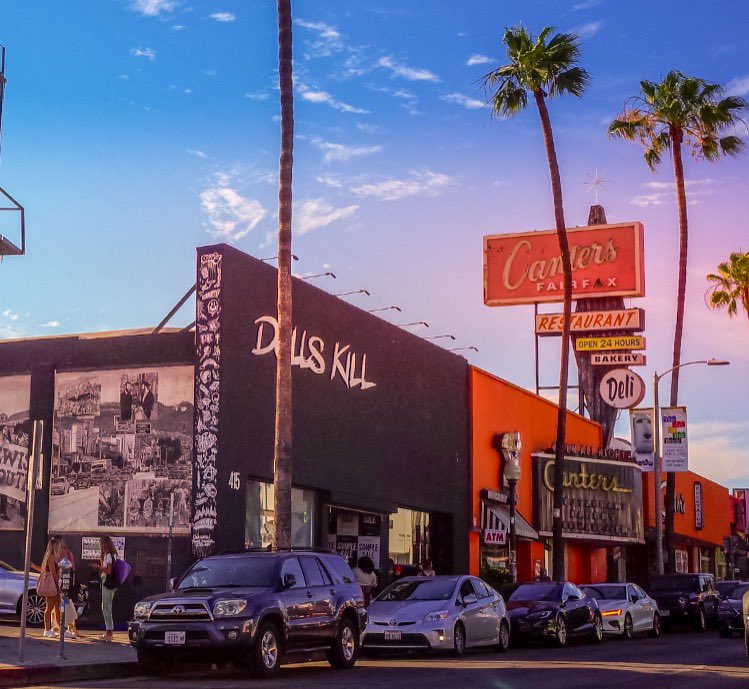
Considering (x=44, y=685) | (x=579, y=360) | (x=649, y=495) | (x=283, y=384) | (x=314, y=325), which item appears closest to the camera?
(x=44, y=685)

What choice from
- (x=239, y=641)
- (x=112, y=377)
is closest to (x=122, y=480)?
(x=112, y=377)

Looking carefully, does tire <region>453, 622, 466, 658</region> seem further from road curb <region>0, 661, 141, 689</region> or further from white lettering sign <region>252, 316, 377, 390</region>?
white lettering sign <region>252, 316, 377, 390</region>

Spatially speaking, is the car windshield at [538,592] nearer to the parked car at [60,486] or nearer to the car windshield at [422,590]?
the car windshield at [422,590]

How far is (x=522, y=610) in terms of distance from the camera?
2662 cm

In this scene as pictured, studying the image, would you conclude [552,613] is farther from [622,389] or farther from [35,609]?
[622,389]

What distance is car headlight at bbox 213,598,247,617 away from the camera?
1700cm

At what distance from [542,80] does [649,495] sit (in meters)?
23.7

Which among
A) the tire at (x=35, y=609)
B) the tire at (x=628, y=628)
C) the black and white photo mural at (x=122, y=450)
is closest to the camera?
the tire at (x=35, y=609)

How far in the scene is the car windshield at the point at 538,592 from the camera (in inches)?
1072

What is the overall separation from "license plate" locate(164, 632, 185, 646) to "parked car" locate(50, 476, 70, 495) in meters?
10.3

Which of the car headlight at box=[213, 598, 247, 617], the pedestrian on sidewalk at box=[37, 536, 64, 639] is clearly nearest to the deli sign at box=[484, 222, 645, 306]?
the pedestrian on sidewalk at box=[37, 536, 64, 639]

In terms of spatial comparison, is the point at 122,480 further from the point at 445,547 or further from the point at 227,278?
the point at 445,547

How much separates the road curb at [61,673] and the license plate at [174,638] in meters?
1.12

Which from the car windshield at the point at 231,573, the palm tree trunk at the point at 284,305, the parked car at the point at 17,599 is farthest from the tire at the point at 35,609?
the car windshield at the point at 231,573
